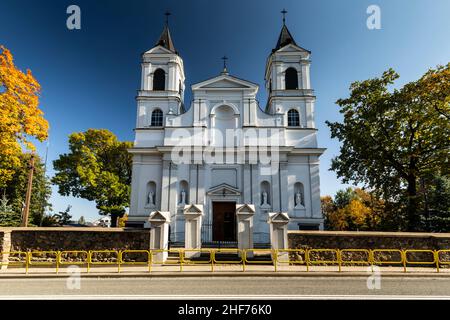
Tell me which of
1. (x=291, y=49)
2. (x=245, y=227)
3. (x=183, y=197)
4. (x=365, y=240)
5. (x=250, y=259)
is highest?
(x=291, y=49)

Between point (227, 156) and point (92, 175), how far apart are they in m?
17.7

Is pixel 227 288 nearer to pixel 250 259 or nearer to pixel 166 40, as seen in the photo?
pixel 250 259

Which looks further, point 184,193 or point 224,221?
point 184,193

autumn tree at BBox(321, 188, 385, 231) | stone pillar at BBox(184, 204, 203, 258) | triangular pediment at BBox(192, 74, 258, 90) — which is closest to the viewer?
stone pillar at BBox(184, 204, 203, 258)

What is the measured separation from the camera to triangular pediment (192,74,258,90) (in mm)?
22656

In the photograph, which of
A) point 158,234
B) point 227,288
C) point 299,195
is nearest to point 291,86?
point 299,195

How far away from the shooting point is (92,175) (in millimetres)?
28969

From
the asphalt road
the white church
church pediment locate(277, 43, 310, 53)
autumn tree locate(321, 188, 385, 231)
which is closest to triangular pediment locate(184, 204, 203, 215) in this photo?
the asphalt road

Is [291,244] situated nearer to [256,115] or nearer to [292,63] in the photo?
[256,115]

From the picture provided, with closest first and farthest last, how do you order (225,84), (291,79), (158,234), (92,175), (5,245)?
(5,245), (158,234), (225,84), (291,79), (92,175)

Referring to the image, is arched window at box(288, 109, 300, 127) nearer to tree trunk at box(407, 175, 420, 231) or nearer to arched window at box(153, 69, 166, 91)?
tree trunk at box(407, 175, 420, 231)

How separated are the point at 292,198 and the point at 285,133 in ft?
19.0

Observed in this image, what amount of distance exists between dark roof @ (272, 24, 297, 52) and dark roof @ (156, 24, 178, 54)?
11208 millimetres
